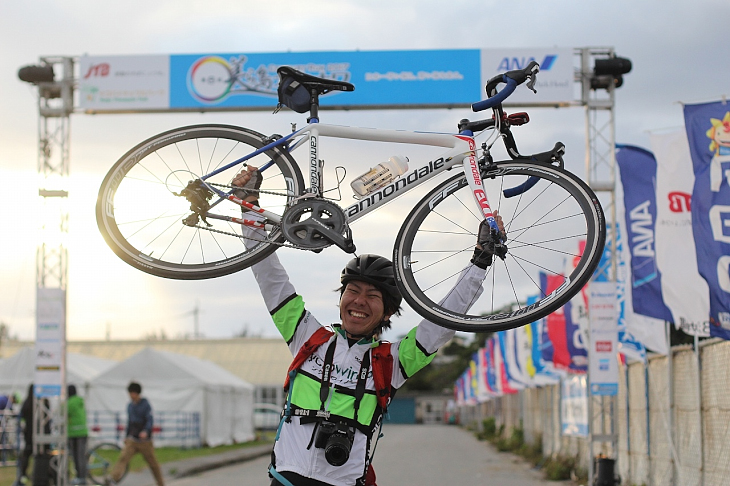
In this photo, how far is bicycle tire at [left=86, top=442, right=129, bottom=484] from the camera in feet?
50.9

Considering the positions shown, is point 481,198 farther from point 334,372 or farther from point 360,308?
point 334,372

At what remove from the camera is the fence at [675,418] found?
33.8ft

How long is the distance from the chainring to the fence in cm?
746

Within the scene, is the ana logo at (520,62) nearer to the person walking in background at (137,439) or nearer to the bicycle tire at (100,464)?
the person walking in background at (137,439)

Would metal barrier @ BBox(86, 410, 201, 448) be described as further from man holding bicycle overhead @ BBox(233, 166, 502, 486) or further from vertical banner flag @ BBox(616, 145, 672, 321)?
man holding bicycle overhead @ BBox(233, 166, 502, 486)

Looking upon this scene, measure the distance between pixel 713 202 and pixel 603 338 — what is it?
3968 mm

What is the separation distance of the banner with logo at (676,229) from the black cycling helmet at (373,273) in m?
6.56

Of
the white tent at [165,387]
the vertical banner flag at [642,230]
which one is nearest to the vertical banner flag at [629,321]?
the vertical banner flag at [642,230]

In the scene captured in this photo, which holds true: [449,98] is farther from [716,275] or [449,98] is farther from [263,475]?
[263,475]

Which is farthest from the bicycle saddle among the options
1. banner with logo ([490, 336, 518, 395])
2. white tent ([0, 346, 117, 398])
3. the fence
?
banner with logo ([490, 336, 518, 395])

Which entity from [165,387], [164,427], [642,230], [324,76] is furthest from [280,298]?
[164,427]

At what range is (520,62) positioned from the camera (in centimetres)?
1200

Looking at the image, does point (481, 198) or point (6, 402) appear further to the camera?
point (6, 402)

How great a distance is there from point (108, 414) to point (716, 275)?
23.1 m
